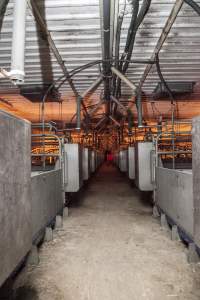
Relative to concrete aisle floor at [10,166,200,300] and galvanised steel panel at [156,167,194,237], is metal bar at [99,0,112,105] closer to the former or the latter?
galvanised steel panel at [156,167,194,237]

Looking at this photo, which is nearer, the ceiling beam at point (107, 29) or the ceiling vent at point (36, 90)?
the ceiling beam at point (107, 29)

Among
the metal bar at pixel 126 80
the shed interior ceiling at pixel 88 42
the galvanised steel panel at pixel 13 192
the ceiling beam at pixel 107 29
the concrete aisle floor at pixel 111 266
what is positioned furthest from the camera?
the metal bar at pixel 126 80

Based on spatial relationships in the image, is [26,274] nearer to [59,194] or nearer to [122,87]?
[59,194]

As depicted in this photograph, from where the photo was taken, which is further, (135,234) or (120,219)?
(120,219)

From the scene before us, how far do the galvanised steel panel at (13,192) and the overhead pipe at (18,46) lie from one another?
33cm

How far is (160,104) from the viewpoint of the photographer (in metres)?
6.77

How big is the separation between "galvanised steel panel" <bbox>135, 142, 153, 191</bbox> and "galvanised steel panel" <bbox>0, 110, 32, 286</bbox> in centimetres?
269

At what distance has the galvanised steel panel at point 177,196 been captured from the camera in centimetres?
221

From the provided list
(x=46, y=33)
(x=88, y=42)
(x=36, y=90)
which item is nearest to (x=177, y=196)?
(x=88, y=42)

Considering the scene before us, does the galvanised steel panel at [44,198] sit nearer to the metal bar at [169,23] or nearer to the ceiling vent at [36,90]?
the ceiling vent at [36,90]

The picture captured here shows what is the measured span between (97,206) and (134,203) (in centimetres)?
77

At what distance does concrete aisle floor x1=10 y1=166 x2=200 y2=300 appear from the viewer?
178 centimetres

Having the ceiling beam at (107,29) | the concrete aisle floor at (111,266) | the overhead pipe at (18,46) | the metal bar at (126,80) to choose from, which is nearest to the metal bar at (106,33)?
the ceiling beam at (107,29)

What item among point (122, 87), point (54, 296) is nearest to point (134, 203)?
point (122, 87)
